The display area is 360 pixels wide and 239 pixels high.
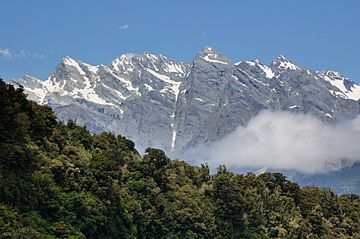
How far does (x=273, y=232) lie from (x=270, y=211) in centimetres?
431

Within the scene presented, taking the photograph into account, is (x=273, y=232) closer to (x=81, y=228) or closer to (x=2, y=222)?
(x=81, y=228)

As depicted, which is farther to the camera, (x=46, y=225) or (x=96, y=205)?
(x=96, y=205)

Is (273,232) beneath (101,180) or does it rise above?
above

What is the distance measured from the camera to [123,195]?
8944 cm

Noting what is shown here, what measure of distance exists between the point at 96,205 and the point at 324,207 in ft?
232

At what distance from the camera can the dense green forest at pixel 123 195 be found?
65625 millimetres

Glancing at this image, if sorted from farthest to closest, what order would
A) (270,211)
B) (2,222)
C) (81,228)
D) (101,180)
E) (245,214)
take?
(270,211), (245,214), (101,180), (81,228), (2,222)

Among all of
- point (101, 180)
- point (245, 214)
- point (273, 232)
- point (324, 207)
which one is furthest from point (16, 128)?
point (324, 207)

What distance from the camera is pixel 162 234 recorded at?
9556cm

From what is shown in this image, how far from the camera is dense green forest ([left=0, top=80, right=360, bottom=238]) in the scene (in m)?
65.6

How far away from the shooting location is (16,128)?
6750 centimetres

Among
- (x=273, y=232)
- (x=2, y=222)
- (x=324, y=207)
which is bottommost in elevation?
(x=2, y=222)

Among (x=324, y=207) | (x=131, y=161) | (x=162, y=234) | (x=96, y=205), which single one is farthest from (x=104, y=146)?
(x=324, y=207)

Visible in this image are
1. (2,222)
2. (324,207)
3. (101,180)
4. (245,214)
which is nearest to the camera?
(2,222)
